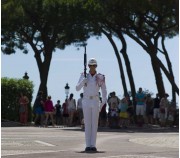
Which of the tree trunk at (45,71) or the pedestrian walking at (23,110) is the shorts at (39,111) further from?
the tree trunk at (45,71)

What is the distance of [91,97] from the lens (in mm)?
14203

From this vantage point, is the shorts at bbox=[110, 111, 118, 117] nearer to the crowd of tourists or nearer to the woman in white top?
the crowd of tourists

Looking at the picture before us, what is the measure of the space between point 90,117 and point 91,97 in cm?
43

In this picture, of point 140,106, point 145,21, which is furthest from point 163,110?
point 145,21

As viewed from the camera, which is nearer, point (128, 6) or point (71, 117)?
point (71, 117)

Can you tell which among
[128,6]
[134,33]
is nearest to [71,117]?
[128,6]

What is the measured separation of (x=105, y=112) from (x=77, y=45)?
60.5 ft

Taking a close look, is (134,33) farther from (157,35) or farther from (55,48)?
(55,48)

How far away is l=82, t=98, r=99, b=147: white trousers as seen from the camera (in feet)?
46.6

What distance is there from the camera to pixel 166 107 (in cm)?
3397

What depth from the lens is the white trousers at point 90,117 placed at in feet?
46.6

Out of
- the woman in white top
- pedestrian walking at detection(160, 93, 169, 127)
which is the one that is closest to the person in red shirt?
the woman in white top

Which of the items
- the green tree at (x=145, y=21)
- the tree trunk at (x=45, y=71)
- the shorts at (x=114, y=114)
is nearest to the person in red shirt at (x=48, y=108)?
the shorts at (x=114, y=114)

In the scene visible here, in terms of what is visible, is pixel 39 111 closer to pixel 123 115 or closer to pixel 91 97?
pixel 123 115
